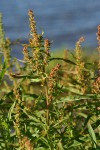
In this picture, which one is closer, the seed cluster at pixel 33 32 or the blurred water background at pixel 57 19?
the seed cluster at pixel 33 32

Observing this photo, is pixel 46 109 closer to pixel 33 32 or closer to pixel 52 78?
pixel 52 78

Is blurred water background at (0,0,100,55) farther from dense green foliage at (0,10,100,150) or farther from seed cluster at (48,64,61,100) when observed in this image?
seed cluster at (48,64,61,100)

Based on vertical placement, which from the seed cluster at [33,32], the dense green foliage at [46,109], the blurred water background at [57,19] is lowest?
the dense green foliage at [46,109]

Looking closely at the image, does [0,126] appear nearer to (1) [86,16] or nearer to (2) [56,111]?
(2) [56,111]

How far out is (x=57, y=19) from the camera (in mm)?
20328

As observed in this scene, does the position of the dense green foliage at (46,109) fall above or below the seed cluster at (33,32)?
below

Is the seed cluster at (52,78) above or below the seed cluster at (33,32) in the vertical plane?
below

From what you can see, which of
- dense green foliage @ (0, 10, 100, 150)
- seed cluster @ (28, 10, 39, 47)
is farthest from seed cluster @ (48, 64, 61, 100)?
seed cluster @ (28, 10, 39, 47)

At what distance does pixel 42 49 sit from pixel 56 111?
0.40 metres

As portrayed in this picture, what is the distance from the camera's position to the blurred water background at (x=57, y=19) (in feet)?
55.3

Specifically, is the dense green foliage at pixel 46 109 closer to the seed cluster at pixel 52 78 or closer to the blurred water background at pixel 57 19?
the seed cluster at pixel 52 78

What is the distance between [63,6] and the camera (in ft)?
76.9

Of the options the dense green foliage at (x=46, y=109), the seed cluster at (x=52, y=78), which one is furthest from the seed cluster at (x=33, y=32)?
the seed cluster at (x=52, y=78)

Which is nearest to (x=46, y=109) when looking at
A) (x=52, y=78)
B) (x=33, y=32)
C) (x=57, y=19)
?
(x=52, y=78)
